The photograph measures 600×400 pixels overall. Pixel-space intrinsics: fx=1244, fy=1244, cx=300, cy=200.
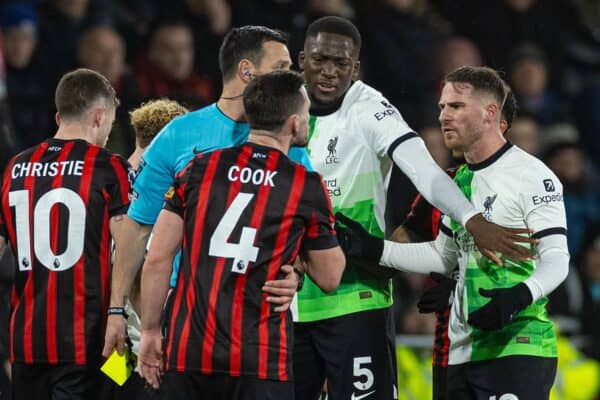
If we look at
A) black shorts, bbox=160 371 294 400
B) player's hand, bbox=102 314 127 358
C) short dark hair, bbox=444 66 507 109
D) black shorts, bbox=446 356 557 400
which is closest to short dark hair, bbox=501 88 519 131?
short dark hair, bbox=444 66 507 109

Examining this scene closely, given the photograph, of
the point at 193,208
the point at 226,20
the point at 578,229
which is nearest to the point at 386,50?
the point at 226,20

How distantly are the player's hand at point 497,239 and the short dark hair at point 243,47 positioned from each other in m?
1.19

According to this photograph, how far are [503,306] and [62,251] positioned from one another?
1.97 meters

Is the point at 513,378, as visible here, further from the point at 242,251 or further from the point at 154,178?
the point at 154,178

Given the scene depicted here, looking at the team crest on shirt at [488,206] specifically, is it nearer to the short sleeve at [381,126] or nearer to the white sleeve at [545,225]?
the white sleeve at [545,225]

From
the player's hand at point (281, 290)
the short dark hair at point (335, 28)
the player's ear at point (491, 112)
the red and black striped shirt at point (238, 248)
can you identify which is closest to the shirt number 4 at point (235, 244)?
the red and black striped shirt at point (238, 248)

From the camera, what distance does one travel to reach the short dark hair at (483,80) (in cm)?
575

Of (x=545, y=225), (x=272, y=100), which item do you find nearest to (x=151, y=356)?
(x=272, y=100)

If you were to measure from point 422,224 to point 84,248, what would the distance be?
1.76 metres

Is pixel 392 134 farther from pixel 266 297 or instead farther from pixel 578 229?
pixel 578 229

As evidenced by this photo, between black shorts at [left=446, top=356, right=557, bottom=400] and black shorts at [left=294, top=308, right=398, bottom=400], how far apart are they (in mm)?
504

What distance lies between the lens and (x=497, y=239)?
17.5ft

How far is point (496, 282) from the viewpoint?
5.52m

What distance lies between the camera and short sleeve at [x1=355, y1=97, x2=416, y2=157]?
5.82m
